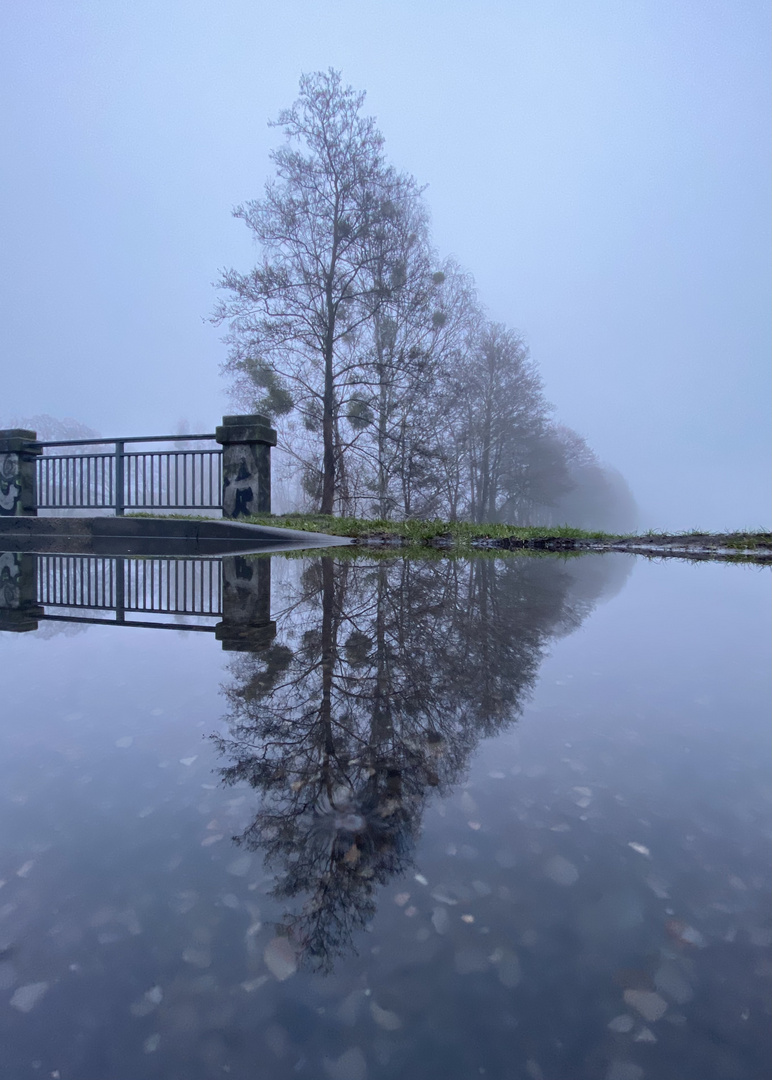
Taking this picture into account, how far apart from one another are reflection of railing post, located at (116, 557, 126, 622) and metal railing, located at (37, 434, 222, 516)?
17.4 ft

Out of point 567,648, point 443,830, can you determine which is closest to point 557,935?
point 443,830

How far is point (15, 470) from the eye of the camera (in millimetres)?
10242

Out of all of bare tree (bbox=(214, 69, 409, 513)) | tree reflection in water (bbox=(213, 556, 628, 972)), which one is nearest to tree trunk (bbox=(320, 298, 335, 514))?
bare tree (bbox=(214, 69, 409, 513))

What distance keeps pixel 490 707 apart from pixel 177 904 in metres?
0.81

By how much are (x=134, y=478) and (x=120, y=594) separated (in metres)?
7.32

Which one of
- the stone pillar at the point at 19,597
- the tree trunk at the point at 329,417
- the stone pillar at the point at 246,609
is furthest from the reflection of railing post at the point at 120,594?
the tree trunk at the point at 329,417

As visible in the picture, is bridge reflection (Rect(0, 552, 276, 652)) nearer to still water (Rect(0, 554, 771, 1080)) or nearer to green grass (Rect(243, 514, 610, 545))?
still water (Rect(0, 554, 771, 1080))

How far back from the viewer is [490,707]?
1.33m

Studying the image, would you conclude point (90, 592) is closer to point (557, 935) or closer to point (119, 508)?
point (557, 935)

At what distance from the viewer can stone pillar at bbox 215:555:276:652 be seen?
2.06 meters

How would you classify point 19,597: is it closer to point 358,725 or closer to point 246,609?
point 246,609

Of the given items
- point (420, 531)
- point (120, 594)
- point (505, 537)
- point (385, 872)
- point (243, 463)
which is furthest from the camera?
point (243, 463)

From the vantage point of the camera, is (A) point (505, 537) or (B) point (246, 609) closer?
(B) point (246, 609)

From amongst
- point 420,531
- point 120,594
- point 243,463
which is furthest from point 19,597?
point 243,463
